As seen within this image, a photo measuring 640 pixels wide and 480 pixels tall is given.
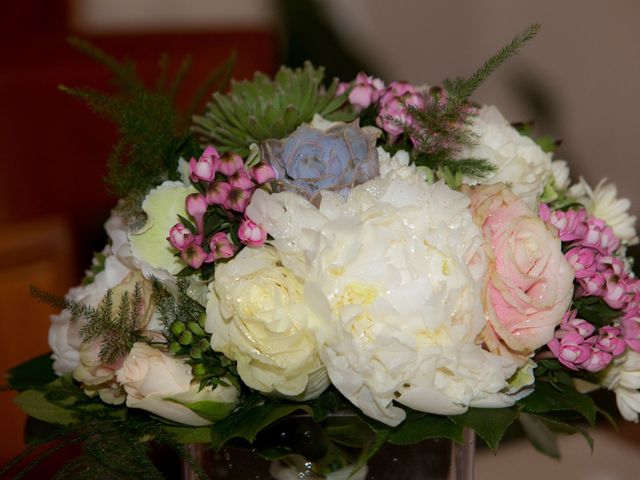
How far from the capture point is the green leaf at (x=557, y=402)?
734 millimetres

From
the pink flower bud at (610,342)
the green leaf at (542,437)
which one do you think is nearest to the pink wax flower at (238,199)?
the pink flower bud at (610,342)

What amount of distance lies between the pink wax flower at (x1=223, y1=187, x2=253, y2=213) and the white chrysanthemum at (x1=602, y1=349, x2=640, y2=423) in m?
0.36

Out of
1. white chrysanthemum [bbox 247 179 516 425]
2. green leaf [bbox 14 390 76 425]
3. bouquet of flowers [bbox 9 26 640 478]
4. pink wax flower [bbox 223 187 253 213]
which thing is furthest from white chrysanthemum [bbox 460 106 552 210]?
green leaf [bbox 14 390 76 425]

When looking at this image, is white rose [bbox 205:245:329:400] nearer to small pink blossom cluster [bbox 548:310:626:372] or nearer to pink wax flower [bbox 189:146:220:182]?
pink wax flower [bbox 189:146:220:182]

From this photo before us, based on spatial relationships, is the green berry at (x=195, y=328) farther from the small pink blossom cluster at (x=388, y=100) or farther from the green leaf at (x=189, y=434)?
the small pink blossom cluster at (x=388, y=100)

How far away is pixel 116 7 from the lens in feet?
10.3

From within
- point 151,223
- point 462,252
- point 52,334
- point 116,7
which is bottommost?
point 116,7

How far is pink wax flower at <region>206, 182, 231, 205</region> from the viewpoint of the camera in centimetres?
72

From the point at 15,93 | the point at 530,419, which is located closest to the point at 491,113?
the point at 530,419

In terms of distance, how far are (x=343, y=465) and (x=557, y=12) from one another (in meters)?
2.41

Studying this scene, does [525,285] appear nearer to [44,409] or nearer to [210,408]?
[210,408]

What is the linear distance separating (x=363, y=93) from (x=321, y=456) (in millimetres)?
333

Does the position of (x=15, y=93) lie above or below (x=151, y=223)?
below

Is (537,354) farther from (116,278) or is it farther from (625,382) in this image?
(116,278)
